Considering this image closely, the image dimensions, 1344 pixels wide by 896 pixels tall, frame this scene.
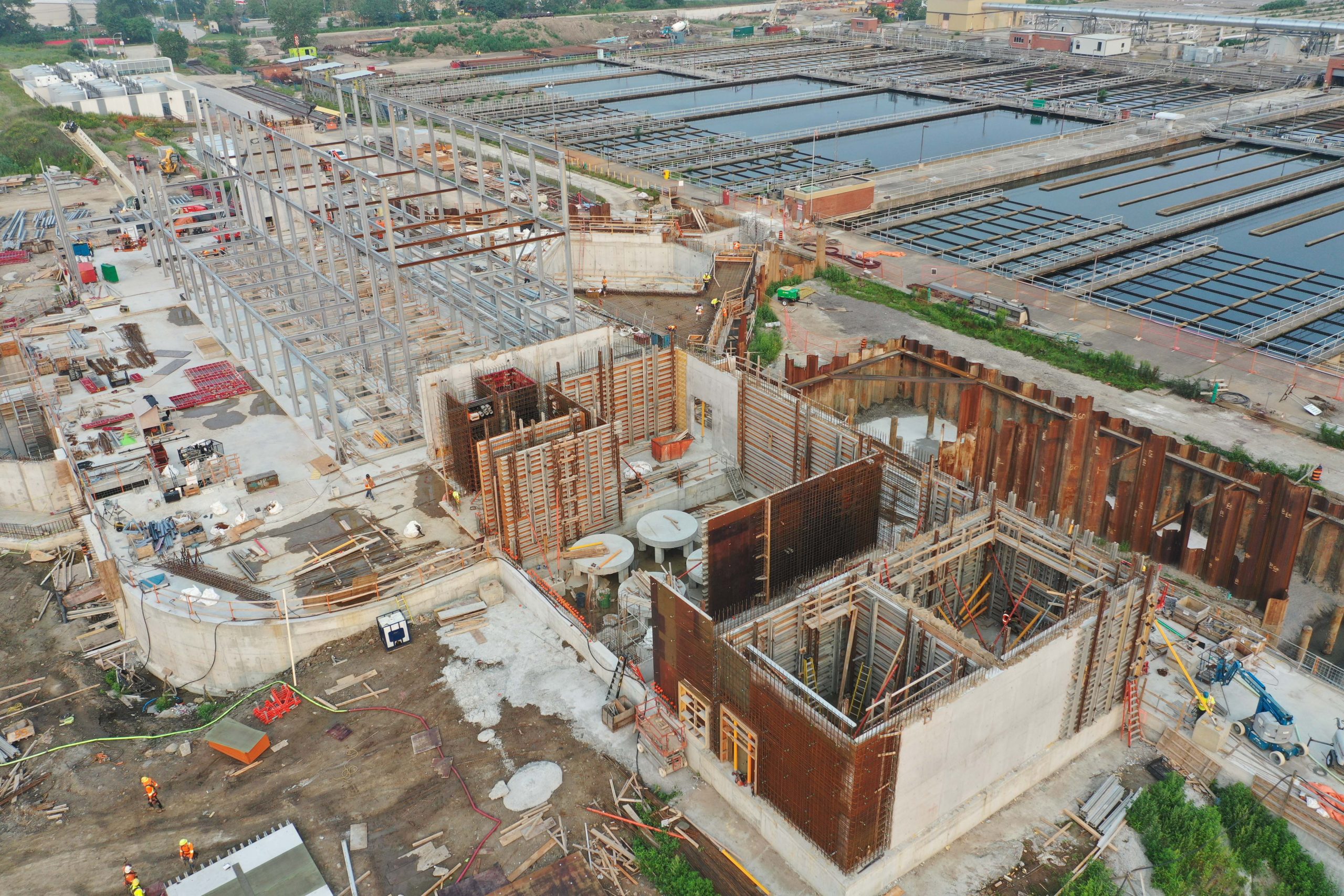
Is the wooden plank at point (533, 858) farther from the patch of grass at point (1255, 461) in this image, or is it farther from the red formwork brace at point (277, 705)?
the patch of grass at point (1255, 461)

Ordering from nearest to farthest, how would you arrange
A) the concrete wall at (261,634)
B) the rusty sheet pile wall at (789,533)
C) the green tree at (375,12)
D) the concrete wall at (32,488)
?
the rusty sheet pile wall at (789,533) → the concrete wall at (261,634) → the concrete wall at (32,488) → the green tree at (375,12)

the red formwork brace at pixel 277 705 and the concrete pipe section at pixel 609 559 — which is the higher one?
the concrete pipe section at pixel 609 559

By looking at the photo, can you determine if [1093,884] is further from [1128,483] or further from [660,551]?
[1128,483]

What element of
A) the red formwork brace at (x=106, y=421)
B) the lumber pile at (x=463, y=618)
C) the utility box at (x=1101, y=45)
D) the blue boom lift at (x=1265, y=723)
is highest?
the utility box at (x=1101, y=45)

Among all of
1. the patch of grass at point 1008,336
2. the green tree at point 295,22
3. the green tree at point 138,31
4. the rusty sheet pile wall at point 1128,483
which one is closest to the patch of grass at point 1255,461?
the rusty sheet pile wall at point 1128,483

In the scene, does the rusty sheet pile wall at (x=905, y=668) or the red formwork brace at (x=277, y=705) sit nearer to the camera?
the rusty sheet pile wall at (x=905, y=668)

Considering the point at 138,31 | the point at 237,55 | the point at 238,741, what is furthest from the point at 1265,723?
the point at 138,31

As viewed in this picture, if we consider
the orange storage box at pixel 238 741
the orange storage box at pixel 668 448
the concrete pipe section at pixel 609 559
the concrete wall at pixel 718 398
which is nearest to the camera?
the orange storage box at pixel 238 741
